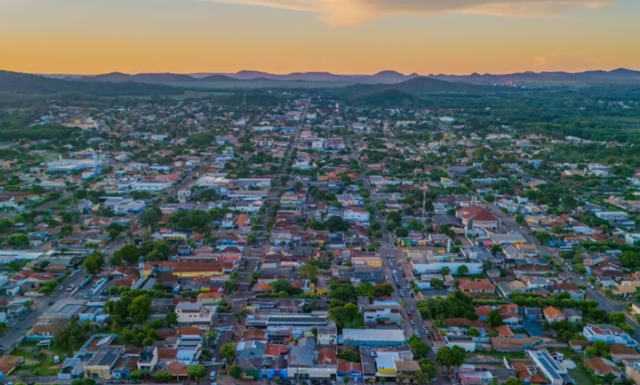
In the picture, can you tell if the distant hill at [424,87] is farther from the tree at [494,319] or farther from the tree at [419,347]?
the tree at [419,347]

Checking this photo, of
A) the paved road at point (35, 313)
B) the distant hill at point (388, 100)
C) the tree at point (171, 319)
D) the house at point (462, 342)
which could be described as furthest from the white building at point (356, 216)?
the distant hill at point (388, 100)

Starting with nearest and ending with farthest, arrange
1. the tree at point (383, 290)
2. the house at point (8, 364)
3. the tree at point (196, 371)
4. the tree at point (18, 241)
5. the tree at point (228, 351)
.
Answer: the tree at point (196, 371)
the house at point (8, 364)
the tree at point (228, 351)
the tree at point (383, 290)
the tree at point (18, 241)

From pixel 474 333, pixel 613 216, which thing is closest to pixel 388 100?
pixel 613 216

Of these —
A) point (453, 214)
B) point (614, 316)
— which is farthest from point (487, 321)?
point (453, 214)

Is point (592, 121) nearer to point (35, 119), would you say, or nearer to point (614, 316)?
point (614, 316)

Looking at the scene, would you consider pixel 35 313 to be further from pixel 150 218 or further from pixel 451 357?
pixel 451 357

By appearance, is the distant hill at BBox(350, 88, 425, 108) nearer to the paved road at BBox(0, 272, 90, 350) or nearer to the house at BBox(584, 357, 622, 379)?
the paved road at BBox(0, 272, 90, 350)

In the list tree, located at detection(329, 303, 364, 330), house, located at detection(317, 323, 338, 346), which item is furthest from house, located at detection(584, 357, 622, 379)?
Answer: house, located at detection(317, 323, 338, 346)
